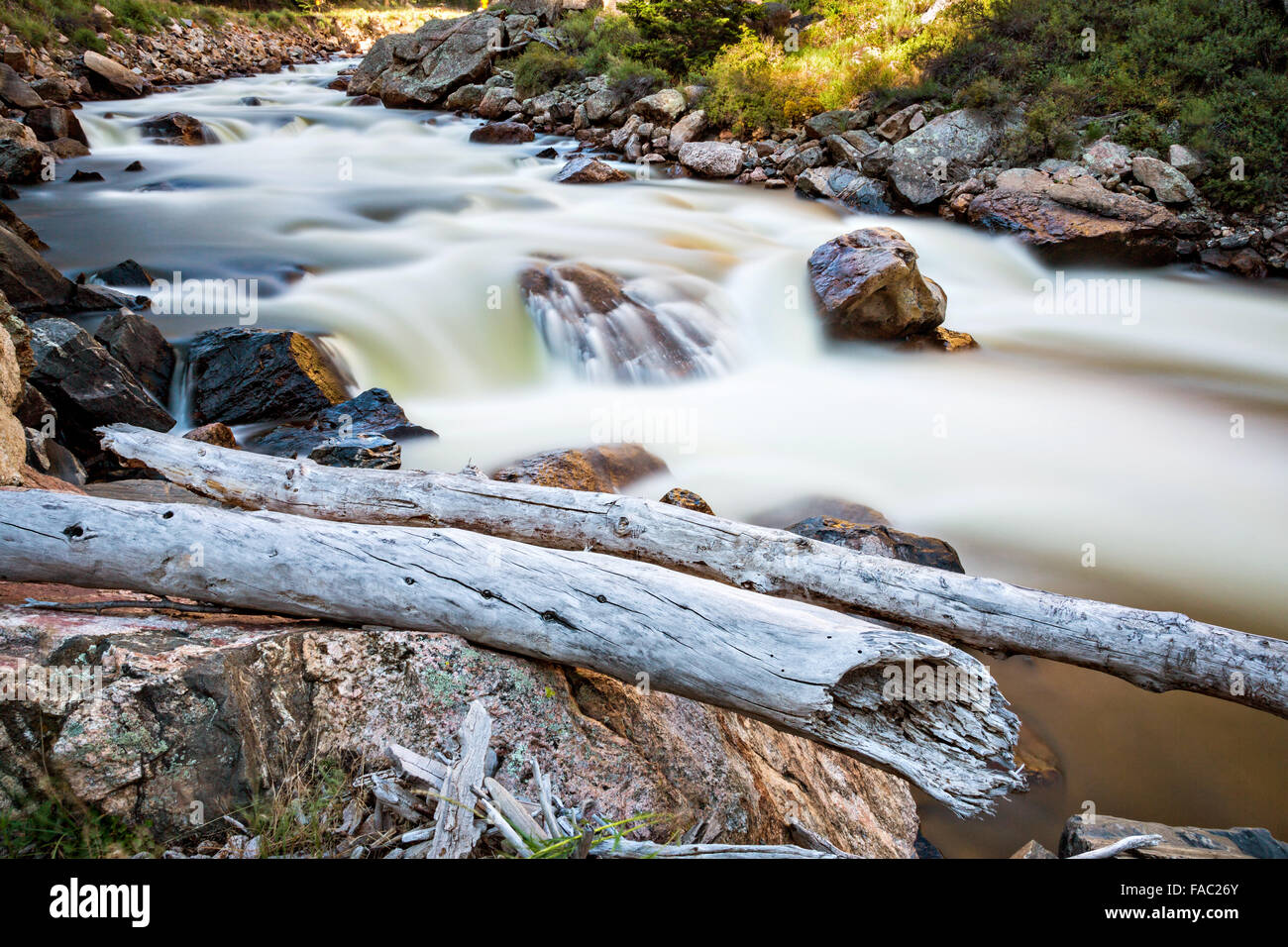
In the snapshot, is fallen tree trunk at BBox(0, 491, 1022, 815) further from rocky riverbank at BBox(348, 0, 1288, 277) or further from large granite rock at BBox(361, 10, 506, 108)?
large granite rock at BBox(361, 10, 506, 108)

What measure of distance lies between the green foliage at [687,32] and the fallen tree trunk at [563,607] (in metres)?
17.5

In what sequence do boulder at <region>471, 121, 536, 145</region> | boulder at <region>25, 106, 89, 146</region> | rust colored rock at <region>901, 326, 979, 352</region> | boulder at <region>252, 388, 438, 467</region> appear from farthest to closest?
boulder at <region>471, 121, 536, 145</region>, boulder at <region>25, 106, 89, 146</region>, rust colored rock at <region>901, 326, 979, 352</region>, boulder at <region>252, 388, 438, 467</region>

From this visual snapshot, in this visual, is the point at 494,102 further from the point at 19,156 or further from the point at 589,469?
the point at 589,469

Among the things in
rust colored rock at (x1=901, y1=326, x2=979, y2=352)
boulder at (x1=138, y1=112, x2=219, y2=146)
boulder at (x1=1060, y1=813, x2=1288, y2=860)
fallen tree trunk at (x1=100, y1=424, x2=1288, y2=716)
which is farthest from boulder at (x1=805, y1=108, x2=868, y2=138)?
boulder at (x1=1060, y1=813, x2=1288, y2=860)

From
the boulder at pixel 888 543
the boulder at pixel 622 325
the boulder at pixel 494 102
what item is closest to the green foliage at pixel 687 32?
the boulder at pixel 494 102

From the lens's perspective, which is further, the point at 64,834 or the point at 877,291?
the point at 877,291

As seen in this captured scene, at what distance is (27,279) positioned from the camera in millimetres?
6965

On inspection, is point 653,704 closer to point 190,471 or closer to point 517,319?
point 190,471

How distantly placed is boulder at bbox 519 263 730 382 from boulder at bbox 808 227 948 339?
139 centimetres

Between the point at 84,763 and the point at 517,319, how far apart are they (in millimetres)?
6912

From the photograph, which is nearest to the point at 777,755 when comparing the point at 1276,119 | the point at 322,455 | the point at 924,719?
the point at 924,719

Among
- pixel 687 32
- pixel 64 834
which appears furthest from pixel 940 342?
pixel 687 32

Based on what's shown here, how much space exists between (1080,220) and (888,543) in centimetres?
917

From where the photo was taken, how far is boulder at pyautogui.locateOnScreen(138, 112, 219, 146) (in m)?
14.6
